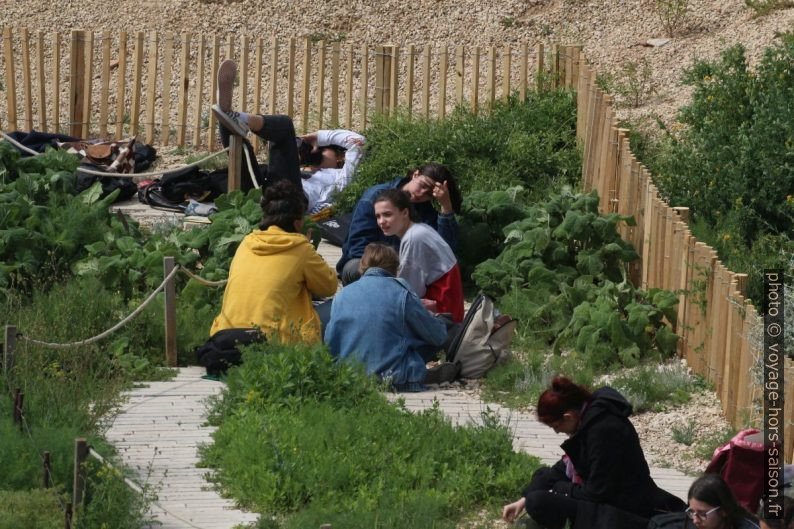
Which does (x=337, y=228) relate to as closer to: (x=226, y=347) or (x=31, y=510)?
(x=226, y=347)

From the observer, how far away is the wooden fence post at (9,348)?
8195 mm

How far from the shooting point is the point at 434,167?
10.9 metres

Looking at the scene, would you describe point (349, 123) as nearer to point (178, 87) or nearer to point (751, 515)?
point (178, 87)

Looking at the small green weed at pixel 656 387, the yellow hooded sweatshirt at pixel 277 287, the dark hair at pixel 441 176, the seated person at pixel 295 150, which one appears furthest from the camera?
the seated person at pixel 295 150

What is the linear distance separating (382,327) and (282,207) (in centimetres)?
114

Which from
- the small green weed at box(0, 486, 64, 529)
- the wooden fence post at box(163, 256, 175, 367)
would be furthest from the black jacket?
the wooden fence post at box(163, 256, 175, 367)

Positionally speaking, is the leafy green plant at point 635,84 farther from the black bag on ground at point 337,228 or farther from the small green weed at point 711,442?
the small green weed at point 711,442

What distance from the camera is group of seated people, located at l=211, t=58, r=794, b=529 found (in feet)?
22.4

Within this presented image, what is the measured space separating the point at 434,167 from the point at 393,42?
27.1 ft

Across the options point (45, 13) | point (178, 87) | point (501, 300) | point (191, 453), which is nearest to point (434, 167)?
point (501, 300)

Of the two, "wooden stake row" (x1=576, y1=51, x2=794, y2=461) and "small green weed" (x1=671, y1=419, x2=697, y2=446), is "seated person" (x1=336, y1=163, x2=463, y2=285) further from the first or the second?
"small green weed" (x1=671, y1=419, x2=697, y2=446)

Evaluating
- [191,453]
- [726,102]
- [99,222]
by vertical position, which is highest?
[726,102]

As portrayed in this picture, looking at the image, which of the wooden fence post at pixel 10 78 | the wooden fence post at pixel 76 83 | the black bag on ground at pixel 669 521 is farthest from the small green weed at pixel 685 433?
the wooden fence post at pixel 10 78

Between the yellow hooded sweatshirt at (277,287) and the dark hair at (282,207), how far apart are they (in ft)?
→ 0.19
